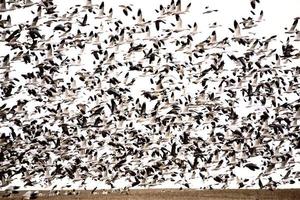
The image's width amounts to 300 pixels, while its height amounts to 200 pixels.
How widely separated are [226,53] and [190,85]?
839mm

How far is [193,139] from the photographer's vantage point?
898 centimetres

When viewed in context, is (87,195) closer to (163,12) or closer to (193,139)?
(193,139)

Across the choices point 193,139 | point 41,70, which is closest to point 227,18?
point 193,139

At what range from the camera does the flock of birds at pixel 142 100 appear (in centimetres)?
765

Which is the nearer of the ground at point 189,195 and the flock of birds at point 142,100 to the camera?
the flock of birds at point 142,100

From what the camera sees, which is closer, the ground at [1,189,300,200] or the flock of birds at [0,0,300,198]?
the flock of birds at [0,0,300,198]

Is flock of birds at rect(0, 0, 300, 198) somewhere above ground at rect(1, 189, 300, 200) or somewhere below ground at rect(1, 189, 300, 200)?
above

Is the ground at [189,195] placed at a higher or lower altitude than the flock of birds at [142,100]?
lower

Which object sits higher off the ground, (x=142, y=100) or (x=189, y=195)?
(x=142, y=100)

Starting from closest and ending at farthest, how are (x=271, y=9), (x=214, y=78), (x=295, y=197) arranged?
(x=271, y=9)
(x=214, y=78)
(x=295, y=197)

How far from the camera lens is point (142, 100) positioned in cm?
848

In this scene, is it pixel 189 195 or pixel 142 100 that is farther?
pixel 189 195

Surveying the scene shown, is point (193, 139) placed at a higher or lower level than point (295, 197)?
higher

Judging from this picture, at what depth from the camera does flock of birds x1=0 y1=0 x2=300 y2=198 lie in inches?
301
